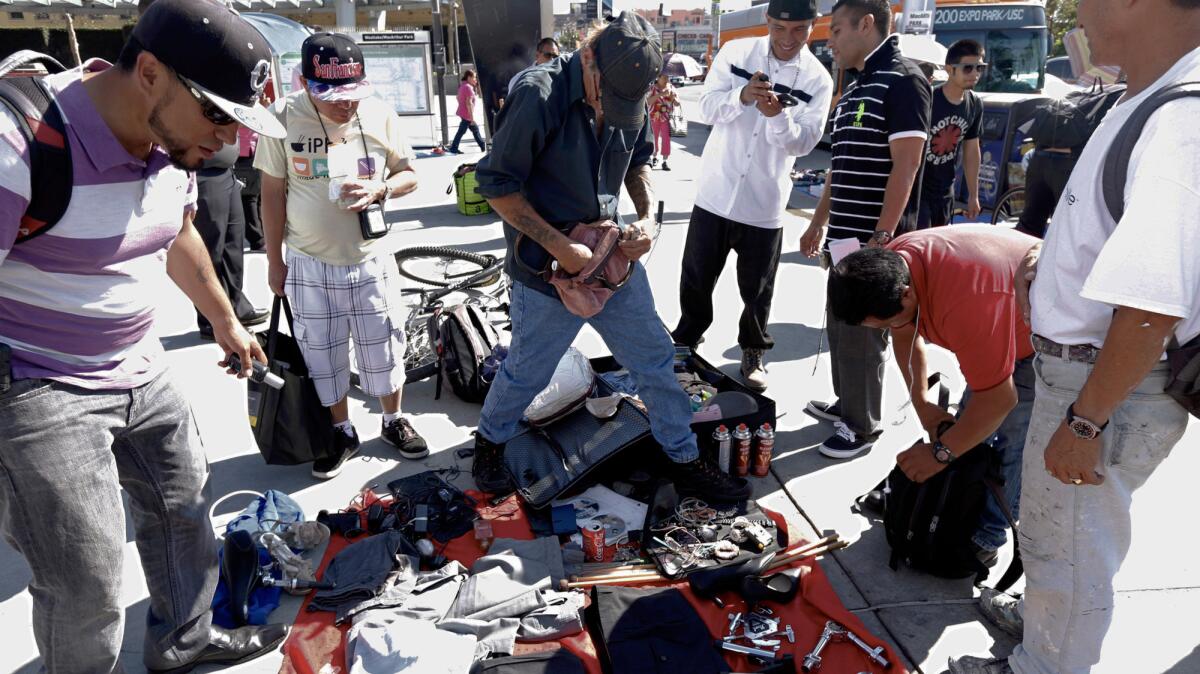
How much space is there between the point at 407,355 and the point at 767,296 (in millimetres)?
2295

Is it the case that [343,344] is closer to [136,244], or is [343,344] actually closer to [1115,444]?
[136,244]

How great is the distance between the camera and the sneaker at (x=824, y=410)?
13.9 feet

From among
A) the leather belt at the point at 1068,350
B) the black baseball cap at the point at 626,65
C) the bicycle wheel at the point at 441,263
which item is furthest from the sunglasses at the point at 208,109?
the bicycle wheel at the point at 441,263

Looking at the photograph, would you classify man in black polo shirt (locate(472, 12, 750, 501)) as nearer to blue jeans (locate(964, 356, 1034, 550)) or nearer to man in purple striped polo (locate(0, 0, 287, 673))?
blue jeans (locate(964, 356, 1034, 550))

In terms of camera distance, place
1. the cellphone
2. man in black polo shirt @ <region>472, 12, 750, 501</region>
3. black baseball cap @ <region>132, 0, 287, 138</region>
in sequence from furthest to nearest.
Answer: the cellphone, man in black polo shirt @ <region>472, 12, 750, 501</region>, black baseball cap @ <region>132, 0, 287, 138</region>

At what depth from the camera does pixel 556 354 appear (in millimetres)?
3301

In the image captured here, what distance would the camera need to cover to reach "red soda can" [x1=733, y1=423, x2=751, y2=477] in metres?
3.59

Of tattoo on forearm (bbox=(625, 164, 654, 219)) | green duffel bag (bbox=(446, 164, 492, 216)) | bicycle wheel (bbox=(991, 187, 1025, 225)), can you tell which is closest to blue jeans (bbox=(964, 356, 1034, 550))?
tattoo on forearm (bbox=(625, 164, 654, 219))

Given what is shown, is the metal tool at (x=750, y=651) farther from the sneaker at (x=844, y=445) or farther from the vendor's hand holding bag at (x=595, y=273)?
the sneaker at (x=844, y=445)

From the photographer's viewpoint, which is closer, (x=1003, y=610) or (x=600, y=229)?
(x=1003, y=610)

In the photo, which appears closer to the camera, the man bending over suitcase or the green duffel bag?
the man bending over suitcase

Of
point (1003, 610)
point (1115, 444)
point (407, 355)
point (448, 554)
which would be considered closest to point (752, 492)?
point (1003, 610)

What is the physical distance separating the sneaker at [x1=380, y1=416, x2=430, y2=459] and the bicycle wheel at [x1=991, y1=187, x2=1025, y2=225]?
22.6 ft

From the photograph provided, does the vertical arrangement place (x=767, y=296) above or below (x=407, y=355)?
above
